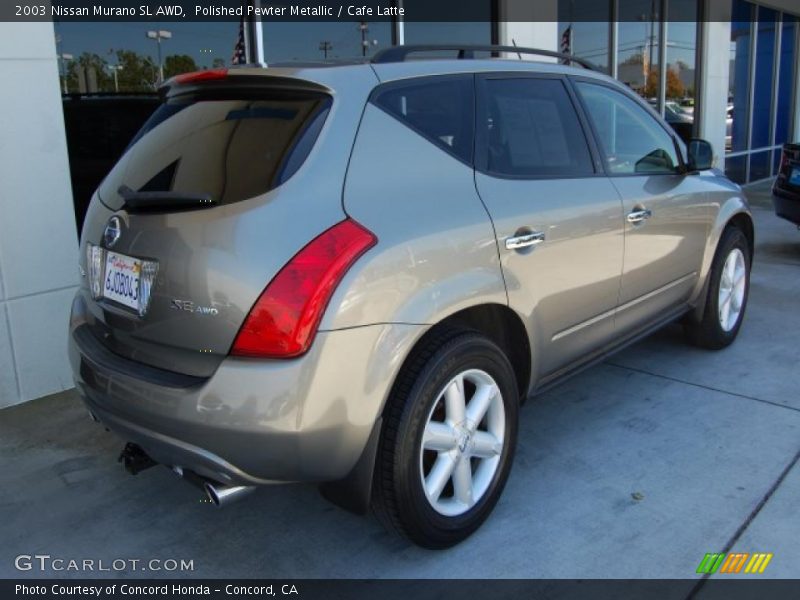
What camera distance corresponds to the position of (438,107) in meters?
2.77

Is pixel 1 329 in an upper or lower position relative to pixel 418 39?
lower

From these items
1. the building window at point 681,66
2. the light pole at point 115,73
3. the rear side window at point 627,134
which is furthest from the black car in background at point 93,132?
the building window at point 681,66

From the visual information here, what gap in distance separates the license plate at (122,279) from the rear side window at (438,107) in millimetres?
981

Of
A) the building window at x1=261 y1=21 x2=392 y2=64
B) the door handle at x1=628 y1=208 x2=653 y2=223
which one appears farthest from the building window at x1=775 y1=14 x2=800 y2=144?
the door handle at x1=628 y1=208 x2=653 y2=223

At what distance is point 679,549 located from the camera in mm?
2703

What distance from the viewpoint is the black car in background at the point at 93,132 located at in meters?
4.73

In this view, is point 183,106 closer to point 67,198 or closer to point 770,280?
point 67,198

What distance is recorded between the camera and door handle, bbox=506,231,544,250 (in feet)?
9.14

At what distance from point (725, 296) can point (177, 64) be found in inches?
161

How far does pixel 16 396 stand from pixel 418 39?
4.79 metres

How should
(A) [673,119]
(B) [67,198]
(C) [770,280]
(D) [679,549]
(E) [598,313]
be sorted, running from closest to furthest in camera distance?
(D) [679,549], (E) [598,313], (B) [67,198], (C) [770,280], (A) [673,119]

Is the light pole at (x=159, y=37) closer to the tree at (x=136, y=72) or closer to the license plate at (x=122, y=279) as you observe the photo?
the tree at (x=136, y=72)

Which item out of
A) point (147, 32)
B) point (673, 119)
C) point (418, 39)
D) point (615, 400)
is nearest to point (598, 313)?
point (615, 400)

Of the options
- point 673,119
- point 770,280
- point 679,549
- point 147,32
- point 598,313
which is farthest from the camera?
point 673,119
